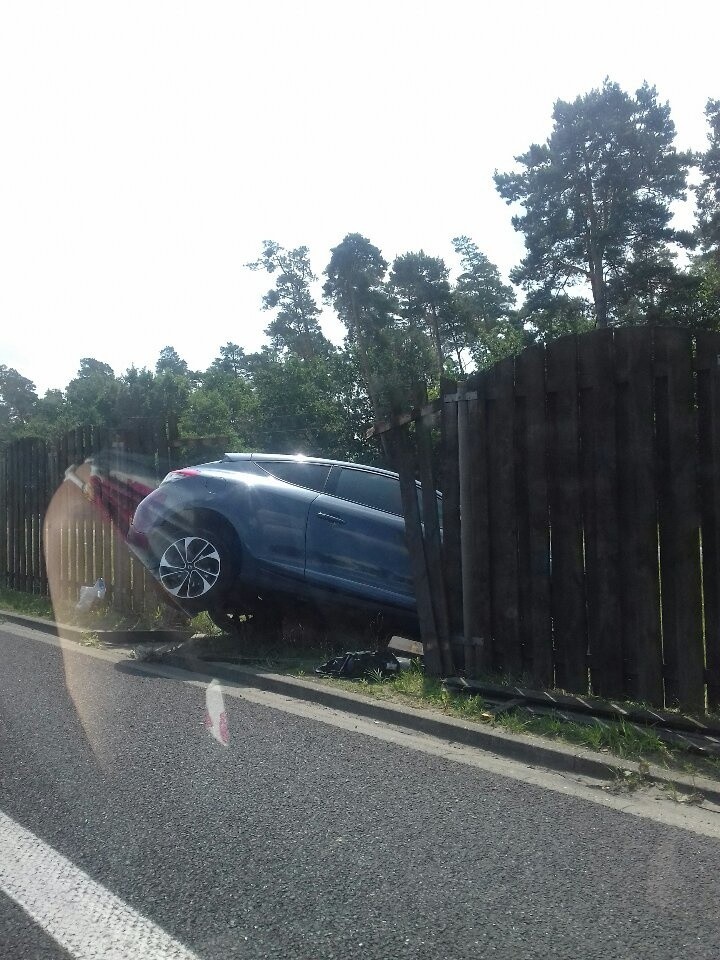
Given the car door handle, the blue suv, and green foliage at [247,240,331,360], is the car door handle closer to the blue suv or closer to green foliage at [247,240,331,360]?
the blue suv

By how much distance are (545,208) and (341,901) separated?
1455 inches

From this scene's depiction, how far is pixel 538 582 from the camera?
6027 mm

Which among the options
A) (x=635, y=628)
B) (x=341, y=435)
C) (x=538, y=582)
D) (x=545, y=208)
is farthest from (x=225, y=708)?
(x=341, y=435)

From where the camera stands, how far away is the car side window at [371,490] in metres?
8.17

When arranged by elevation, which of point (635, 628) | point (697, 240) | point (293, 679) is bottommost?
point (293, 679)

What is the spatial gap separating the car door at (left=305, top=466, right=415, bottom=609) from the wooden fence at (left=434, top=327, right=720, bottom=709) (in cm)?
120

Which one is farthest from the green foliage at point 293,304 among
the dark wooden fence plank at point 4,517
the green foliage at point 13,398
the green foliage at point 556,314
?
the green foliage at point 13,398

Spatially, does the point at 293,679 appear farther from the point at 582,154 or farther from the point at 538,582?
the point at 582,154

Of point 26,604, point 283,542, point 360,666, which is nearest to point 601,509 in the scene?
point 360,666

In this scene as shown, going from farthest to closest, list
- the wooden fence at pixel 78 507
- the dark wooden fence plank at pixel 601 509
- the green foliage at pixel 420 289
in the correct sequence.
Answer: the green foliage at pixel 420 289
the wooden fence at pixel 78 507
the dark wooden fence plank at pixel 601 509

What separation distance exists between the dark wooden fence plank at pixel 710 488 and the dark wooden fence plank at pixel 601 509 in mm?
522

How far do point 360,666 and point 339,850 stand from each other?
127 inches

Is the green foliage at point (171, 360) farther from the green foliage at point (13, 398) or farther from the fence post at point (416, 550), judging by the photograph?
the fence post at point (416, 550)

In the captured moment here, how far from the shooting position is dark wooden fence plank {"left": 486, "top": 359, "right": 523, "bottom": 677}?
6227 millimetres
